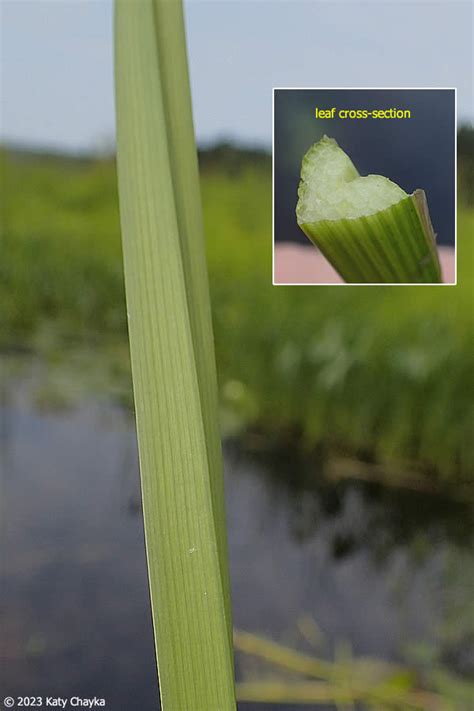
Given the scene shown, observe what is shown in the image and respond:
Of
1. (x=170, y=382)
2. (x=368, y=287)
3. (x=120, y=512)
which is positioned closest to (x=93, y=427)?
(x=120, y=512)

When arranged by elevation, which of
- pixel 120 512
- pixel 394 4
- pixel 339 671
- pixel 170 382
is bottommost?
pixel 339 671

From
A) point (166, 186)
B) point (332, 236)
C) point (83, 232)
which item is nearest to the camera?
point (166, 186)

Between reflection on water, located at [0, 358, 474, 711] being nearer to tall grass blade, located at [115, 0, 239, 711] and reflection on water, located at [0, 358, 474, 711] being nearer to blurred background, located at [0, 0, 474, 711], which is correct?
blurred background, located at [0, 0, 474, 711]

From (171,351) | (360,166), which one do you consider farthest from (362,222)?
(171,351)

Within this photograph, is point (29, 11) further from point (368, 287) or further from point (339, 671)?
point (339, 671)

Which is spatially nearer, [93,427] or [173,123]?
[173,123]

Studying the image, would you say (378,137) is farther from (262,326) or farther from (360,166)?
(262,326)

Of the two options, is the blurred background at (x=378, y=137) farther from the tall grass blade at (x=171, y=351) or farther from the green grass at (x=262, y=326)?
the tall grass blade at (x=171, y=351)

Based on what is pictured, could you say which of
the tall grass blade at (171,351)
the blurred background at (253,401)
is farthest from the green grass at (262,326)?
the tall grass blade at (171,351)
